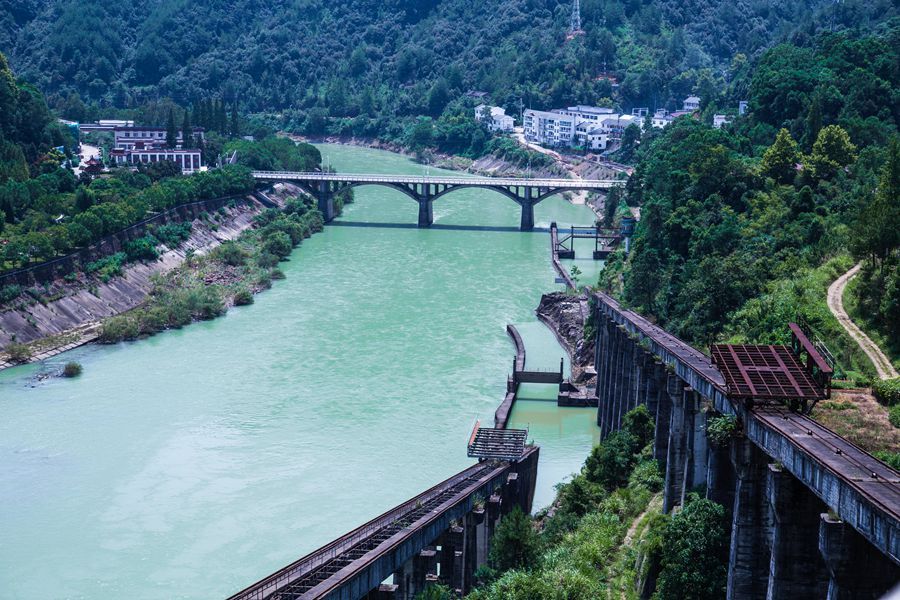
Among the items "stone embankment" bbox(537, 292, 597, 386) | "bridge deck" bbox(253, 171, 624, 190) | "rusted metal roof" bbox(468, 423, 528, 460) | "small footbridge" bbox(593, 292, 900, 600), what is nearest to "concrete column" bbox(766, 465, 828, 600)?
"small footbridge" bbox(593, 292, 900, 600)

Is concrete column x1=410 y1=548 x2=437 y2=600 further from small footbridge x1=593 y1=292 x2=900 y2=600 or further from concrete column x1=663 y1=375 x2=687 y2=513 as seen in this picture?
concrete column x1=663 y1=375 x2=687 y2=513

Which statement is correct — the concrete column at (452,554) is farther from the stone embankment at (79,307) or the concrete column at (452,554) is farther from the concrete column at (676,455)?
the stone embankment at (79,307)

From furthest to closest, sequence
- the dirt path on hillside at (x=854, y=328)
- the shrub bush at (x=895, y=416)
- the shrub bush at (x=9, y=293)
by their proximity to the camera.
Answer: the shrub bush at (x=9, y=293)
the dirt path on hillside at (x=854, y=328)
the shrub bush at (x=895, y=416)

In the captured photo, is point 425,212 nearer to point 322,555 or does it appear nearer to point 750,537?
point 322,555

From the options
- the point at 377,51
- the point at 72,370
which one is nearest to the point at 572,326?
the point at 72,370

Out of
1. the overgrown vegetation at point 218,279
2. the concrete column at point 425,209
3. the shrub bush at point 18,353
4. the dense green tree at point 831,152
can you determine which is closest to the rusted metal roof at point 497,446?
the shrub bush at point 18,353
